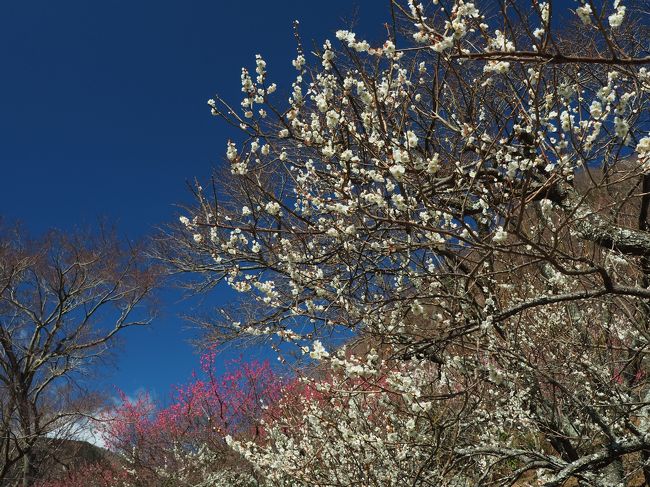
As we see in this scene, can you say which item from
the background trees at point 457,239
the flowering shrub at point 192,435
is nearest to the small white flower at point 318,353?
the background trees at point 457,239

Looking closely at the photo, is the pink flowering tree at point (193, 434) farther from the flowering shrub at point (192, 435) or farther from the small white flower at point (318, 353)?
the small white flower at point (318, 353)

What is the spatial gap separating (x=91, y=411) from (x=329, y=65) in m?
12.7

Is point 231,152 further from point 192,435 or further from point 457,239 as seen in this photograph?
point 192,435

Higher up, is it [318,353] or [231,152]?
[231,152]

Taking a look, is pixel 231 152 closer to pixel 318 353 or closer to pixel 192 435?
pixel 318 353

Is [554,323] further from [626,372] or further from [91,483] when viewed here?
[91,483]

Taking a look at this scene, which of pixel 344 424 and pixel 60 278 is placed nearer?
pixel 344 424

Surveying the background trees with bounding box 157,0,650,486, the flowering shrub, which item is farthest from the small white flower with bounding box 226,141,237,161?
the flowering shrub

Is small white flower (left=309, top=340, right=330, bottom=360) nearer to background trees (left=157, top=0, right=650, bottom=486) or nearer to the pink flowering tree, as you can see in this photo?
background trees (left=157, top=0, right=650, bottom=486)

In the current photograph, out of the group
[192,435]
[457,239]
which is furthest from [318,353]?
[192,435]

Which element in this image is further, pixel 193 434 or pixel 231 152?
pixel 193 434

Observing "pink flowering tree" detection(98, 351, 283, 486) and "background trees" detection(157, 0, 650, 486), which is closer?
"background trees" detection(157, 0, 650, 486)

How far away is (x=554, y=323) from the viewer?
5.20 metres

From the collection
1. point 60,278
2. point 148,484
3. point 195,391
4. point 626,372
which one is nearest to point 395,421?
point 626,372
